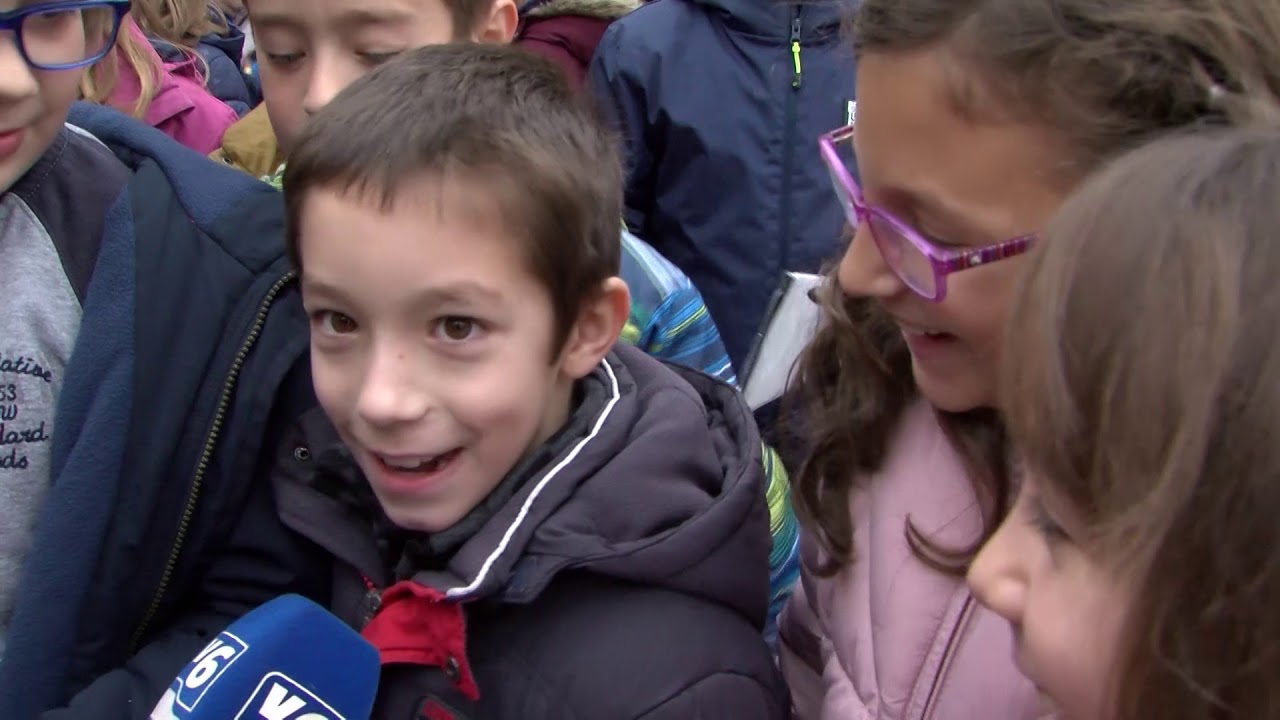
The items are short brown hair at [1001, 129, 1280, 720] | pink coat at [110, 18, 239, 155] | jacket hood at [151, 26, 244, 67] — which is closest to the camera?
short brown hair at [1001, 129, 1280, 720]

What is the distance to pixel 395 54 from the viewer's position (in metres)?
1.99

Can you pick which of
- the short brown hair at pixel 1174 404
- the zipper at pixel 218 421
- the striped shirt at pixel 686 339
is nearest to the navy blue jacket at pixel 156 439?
the zipper at pixel 218 421

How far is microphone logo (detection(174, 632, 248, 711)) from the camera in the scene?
1199 millimetres

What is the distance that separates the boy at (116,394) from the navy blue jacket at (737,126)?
171 cm

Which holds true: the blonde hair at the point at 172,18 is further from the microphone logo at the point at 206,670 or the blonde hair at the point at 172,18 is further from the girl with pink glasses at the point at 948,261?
the microphone logo at the point at 206,670

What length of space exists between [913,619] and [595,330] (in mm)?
543

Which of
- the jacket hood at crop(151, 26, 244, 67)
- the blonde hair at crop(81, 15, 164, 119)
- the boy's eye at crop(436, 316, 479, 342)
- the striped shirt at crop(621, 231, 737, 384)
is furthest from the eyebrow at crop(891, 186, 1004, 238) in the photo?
the jacket hood at crop(151, 26, 244, 67)

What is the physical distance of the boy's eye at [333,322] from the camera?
1.40 metres

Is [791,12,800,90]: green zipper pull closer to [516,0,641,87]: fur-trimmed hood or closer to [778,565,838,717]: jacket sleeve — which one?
[516,0,641,87]: fur-trimmed hood

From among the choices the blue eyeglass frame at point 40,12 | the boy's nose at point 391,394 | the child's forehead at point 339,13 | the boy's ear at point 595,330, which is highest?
the blue eyeglass frame at point 40,12

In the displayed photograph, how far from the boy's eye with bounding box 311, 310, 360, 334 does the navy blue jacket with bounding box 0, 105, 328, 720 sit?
0.11 metres

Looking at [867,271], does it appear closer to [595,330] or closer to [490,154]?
[595,330]

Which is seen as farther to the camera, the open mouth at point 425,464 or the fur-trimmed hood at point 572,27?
the fur-trimmed hood at point 572,27

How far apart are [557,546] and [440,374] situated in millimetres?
243
